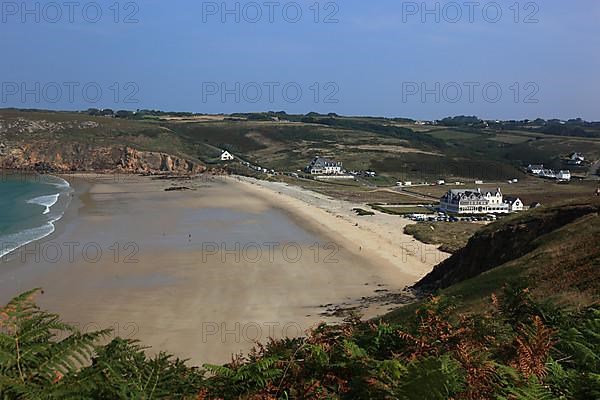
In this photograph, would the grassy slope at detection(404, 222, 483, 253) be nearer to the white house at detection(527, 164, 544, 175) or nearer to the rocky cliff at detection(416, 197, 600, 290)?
the rocky cliff at detection(416, 197, 600, 290)

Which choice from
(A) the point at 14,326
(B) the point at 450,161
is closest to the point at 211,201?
(A) the point at 14,326

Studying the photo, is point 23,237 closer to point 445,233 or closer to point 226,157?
point 445,233

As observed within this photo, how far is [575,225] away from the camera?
19.3m

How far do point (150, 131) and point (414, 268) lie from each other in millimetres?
106128

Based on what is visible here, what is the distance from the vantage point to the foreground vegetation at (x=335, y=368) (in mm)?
→ 3959

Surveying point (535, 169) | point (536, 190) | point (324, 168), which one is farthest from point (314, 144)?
point (536, 190)

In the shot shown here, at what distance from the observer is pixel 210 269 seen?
32219 mm

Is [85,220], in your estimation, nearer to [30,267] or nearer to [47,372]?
[30,267]

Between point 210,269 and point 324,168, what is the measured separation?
7869 cm

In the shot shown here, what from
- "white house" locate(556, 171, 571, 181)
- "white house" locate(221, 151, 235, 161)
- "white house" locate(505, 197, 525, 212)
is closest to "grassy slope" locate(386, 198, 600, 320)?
"white house" locate(505, 197, 525, 212)

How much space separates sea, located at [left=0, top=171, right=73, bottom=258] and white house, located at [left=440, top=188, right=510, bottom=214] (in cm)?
3996

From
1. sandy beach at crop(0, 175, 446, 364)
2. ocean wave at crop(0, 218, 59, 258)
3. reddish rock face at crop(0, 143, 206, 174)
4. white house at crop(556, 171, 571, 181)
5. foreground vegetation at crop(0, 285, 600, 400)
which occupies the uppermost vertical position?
foreground vegetation at crop(0, 285, 600, 400)

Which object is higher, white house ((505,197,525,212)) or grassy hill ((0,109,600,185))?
grassy hill ((0,109,600,185))

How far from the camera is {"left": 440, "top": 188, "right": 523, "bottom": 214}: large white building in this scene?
6319 centimetres
